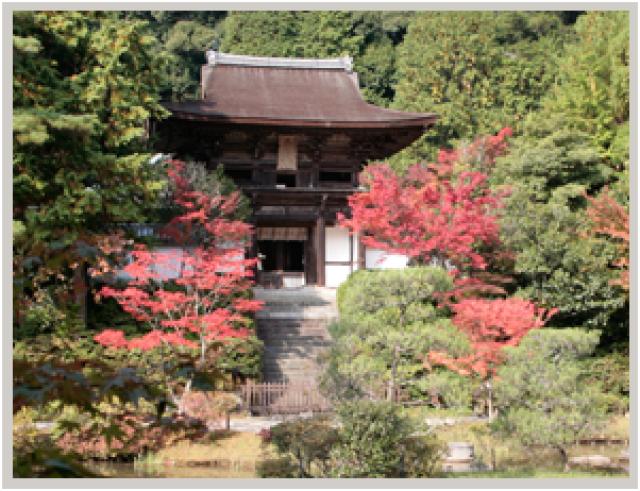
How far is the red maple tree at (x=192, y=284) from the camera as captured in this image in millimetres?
13148

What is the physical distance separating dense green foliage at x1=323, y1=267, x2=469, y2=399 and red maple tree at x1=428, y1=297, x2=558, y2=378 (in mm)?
244

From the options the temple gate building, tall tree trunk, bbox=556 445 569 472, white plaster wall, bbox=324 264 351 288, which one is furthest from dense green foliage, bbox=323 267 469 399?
white plaster wall, bbox=324 264 351 288

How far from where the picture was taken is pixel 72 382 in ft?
13.7

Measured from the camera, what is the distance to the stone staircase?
1538cm

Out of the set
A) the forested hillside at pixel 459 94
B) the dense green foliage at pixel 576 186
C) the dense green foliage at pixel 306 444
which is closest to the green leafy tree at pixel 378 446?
the dense green foliage at pixel 306 444

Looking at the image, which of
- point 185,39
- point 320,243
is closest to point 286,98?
point 320,243

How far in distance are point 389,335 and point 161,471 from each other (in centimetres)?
448

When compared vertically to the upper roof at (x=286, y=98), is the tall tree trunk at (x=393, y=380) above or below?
below

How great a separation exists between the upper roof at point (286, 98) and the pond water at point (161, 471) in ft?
31.6

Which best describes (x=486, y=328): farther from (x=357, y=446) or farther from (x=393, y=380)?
(x=357, y=446)

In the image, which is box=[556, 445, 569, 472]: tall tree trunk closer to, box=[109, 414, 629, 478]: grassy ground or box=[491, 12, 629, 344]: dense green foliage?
box=[109, 414, 629, 478]: grassy ground

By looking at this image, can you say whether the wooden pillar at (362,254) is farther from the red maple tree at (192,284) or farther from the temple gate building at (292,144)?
the red maple tree at (192,284)

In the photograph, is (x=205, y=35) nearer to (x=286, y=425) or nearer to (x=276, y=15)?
(x=276, y=15)

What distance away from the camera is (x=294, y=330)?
56.0 ft
